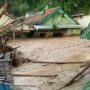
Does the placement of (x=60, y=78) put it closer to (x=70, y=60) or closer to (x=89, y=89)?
(x=70, y=60)

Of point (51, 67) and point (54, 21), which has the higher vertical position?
point (54, 21)

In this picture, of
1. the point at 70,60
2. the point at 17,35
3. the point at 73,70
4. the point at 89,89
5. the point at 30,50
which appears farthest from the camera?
the point at 17,35

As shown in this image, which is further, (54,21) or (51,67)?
(54,21)

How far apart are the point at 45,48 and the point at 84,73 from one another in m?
15.1

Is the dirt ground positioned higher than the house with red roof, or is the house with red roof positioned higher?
the house with red roof

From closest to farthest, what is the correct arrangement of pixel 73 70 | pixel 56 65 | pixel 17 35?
1. pixel 73 70
2. pixel 56 65
3. pixel 17 35

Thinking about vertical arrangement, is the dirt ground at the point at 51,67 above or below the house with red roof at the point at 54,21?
below

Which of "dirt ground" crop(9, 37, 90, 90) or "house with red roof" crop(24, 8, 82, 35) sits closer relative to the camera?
"dirt ground" crop(9, 37, 90, 90)

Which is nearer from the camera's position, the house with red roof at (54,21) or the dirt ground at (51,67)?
the dirt ground at (51,67)

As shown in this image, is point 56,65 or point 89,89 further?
point 56,65

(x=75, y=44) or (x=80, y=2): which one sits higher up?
(x=80, y=2)

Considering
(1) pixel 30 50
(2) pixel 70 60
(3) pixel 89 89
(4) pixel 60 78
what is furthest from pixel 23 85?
(1) pixel 30 50

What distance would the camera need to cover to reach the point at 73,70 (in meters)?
19.1

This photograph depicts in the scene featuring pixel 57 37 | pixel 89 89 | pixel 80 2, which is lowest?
pixel 57 37
